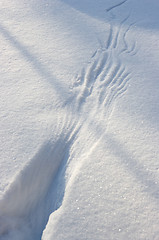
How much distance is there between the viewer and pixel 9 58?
2035mm

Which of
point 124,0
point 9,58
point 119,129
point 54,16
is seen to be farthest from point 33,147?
point 124,0

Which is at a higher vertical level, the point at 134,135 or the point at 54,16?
the point at 54,16

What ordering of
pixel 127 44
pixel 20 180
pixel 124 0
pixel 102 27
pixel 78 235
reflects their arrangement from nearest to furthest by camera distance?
pixel 78 235
pixel 20 180
pixel 127 44
pixel 102 27
pixel 124 0

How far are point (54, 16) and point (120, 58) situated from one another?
0.88 m

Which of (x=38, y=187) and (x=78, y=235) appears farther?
(x=38, y=187)

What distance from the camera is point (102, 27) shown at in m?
2.35

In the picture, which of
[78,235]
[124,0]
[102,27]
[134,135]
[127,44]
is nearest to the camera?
[78,235]

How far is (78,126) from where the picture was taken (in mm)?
1657

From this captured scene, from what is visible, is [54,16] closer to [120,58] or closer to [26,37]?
[26,37]

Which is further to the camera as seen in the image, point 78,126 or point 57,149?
point 78,126

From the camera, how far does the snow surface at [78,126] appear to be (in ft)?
4.28

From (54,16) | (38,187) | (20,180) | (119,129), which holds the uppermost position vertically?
(54,16)

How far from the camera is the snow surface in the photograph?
1.30m

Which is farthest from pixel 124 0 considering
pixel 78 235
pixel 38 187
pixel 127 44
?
pixel 78 235
